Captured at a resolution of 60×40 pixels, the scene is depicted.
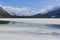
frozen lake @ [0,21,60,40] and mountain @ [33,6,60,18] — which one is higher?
mountain @ [33,6,60,18]

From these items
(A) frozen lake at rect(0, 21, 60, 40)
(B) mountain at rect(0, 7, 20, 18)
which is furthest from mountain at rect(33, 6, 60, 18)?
(B) mountain at rect(0, 7, 20, 18)

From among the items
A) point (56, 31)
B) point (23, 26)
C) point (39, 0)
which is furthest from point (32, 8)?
point (56, 31)

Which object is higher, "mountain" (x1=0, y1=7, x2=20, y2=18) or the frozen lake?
"mountain" (x1=0, y1=7, x2=20, y2=18)

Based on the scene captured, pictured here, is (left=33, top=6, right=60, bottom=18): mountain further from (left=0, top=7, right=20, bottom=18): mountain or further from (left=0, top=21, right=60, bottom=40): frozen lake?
(left=0, top=7, right=20, bottom=18): mountain

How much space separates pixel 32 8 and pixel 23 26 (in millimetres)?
272

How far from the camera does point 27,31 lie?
6.83 feet

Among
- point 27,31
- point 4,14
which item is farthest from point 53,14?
point 4,14

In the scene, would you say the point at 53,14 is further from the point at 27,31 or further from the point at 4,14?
the point at 4,14

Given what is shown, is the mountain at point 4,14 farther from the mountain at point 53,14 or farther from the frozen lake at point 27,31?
the mountain at point 53,14

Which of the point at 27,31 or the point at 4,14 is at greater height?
the point at 4,14

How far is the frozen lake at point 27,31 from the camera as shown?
2.03 meters

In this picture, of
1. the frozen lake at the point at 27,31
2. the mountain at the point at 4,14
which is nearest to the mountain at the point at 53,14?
the frozen lake at the point at 27,31

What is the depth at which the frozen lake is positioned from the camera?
203cm

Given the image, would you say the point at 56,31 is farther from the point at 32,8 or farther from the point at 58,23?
the point at 32,8
